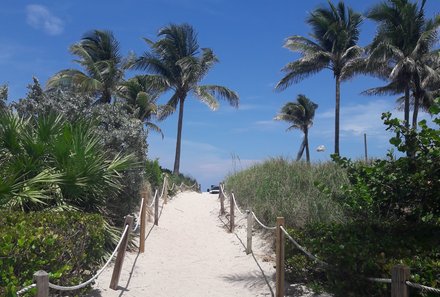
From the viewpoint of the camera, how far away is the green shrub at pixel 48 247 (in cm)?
443

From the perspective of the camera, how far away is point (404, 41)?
93.0ft

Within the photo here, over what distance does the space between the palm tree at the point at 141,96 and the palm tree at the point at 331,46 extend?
9.64 meters

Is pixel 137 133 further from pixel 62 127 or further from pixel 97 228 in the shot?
pixel 97 228

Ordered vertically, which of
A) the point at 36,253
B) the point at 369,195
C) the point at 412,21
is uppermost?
the point at 412,21

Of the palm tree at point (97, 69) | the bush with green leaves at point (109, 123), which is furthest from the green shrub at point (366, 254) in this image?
the palm tree at point (97, 69)

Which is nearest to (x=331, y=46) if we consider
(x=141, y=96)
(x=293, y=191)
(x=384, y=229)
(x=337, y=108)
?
(x=337, y=108)

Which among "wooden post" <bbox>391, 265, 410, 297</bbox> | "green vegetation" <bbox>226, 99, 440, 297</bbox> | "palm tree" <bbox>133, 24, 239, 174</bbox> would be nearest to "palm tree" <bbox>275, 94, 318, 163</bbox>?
"palm tree" <bbox>133, 24, 239, 174</bbox>

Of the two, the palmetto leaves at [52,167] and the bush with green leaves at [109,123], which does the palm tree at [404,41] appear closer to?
the bush with green leaves at [109,123]

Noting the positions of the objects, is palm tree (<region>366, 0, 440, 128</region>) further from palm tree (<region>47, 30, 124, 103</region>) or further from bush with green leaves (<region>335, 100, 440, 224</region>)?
bush with green leaves (<region>335, 100, 440, 224</region>)

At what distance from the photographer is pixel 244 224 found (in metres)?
14.1

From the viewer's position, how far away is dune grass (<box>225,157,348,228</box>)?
10.5 m

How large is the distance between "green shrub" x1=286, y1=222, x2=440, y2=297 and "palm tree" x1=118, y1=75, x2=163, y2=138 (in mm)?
24253

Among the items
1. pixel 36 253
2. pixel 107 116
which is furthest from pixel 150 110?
pixel 36 253

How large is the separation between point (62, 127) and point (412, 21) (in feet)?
79.9
